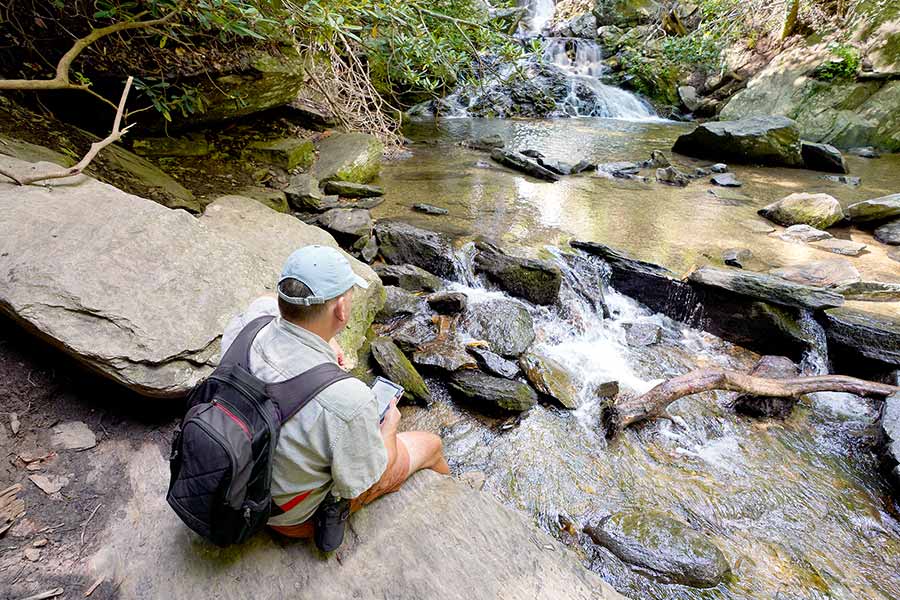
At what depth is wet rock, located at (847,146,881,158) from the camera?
10609 mm

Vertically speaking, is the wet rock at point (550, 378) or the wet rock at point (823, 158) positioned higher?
the wet rock at point (823, 158)

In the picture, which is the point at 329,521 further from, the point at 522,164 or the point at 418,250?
the point at 522,164

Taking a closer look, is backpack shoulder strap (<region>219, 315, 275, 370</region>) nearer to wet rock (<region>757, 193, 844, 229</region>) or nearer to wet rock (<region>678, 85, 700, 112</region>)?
wet rock (<region>757, 193, 844, 229</region>)

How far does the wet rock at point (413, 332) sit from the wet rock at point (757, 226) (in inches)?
208

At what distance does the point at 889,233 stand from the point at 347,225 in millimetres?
7445

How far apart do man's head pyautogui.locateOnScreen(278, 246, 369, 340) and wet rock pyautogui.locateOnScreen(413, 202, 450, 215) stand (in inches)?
201

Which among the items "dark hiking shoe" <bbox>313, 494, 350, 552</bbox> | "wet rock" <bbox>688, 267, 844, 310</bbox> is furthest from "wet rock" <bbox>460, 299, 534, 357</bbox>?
"dark hiking shoe" <bbox>313, 494, 350, 552</bbox>

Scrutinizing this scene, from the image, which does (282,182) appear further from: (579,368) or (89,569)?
(89,569)

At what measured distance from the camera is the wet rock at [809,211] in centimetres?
655

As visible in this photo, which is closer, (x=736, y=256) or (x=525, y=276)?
(x=525, y=276)

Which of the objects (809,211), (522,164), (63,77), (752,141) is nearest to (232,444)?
(63,77)

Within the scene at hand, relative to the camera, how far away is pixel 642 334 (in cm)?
487

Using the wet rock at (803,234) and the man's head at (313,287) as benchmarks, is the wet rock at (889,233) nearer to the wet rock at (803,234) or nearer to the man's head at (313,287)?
the wet rock at (803,234)

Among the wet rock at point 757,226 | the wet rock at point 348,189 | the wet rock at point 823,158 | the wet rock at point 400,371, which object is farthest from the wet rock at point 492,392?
the wet rock at point 823,158
